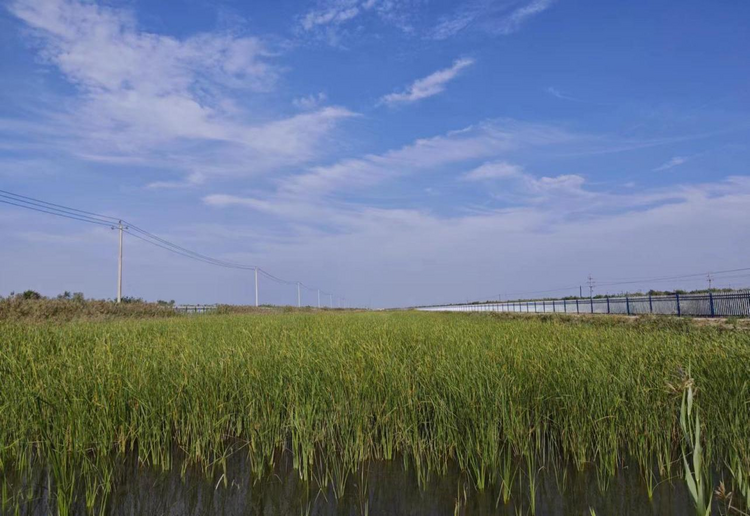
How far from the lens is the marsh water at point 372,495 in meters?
3.46

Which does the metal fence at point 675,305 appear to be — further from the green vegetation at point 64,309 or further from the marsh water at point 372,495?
the green vegetation at point 64,309

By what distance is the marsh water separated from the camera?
346 cm

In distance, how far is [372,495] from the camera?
12.1ft

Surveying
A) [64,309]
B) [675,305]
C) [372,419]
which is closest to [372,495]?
[372,419]

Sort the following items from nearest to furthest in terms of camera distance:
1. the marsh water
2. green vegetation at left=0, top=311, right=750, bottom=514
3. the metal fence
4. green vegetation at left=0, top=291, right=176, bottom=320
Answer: the marsh water → green vegetation at left=0, top=311, right=750, bottom=514 → green vegetation at left=0, top=291, right=176, bottom=320 → the metal fence

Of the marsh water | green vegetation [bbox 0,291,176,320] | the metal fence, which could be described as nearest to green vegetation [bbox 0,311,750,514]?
the marsh water

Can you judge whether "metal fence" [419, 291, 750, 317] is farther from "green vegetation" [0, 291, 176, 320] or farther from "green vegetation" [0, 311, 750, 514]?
"green vegetation" [0, 291, 176, 320]

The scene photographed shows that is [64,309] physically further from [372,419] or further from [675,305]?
[675,305]

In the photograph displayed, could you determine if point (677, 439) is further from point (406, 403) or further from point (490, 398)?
point (406, 403)

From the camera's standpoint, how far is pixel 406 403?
4.57 meters

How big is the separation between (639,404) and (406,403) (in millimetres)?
2256

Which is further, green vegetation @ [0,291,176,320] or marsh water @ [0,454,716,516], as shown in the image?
green vegetation @ [0,291,176,320]

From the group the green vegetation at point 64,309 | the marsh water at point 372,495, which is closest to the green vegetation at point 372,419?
the marsh water at point 372,495

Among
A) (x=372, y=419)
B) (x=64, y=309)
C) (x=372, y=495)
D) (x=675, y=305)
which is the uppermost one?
(x=64, y=309)
